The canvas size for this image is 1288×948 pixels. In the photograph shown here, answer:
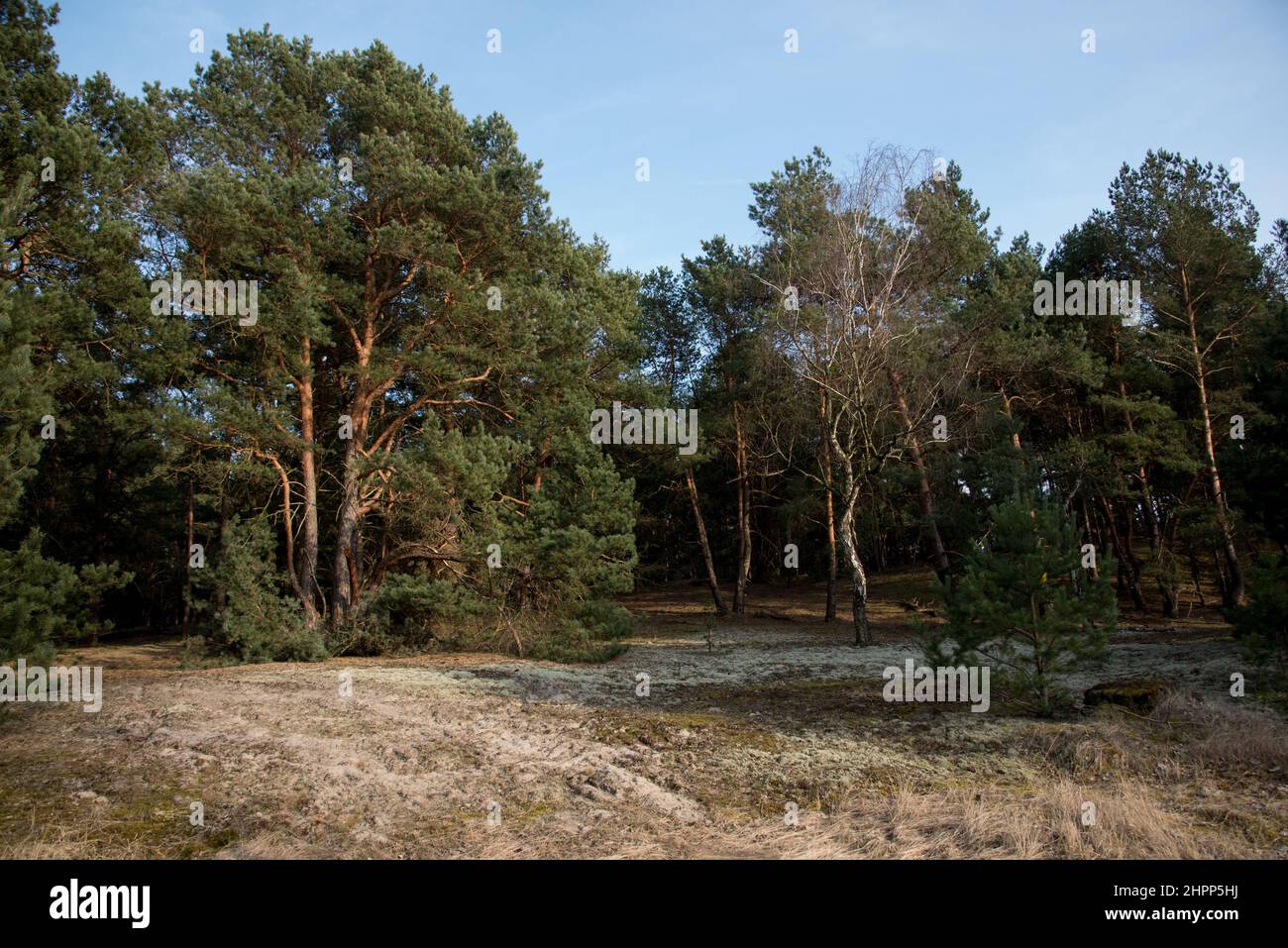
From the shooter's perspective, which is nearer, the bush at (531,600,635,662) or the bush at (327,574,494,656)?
the bush at (327,574,494,656)

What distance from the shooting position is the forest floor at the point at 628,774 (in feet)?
16.2

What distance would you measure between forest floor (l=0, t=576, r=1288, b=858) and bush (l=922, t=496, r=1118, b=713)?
2.13 ft

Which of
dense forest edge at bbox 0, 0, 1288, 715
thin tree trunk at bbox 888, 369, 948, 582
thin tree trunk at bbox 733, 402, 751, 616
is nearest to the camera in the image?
dense forest edge at bbox 0, 0, 1288, 715

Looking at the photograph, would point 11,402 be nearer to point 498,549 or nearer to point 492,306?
point 498,549

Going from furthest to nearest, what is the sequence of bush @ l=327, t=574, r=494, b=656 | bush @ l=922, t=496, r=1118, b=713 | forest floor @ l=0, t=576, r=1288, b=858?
bush @ l=327, t=574, r=494, b=656, bush @ l=922, t=496, r=1118, b=713, forest floor @ l=0, t=576, r=1288, b=858

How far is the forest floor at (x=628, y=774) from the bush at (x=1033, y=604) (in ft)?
2.13

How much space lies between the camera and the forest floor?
4.93 meters

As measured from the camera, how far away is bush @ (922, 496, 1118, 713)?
26.4 ft

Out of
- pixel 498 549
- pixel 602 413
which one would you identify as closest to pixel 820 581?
pixel 602 413

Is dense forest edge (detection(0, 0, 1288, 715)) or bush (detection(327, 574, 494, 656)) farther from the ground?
dense forest edge (detection(0, 0, 1288, 715))

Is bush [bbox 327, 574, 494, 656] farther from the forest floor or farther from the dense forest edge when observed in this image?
the forest floor

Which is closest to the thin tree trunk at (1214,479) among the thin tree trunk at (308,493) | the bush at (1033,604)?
the bush at (1033,604)

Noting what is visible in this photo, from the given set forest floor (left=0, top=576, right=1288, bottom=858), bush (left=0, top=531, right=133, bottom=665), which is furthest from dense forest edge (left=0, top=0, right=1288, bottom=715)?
forest floor (left=0, top=576, right=1288, bottom=858)

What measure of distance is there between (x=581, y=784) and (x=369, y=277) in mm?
14694
